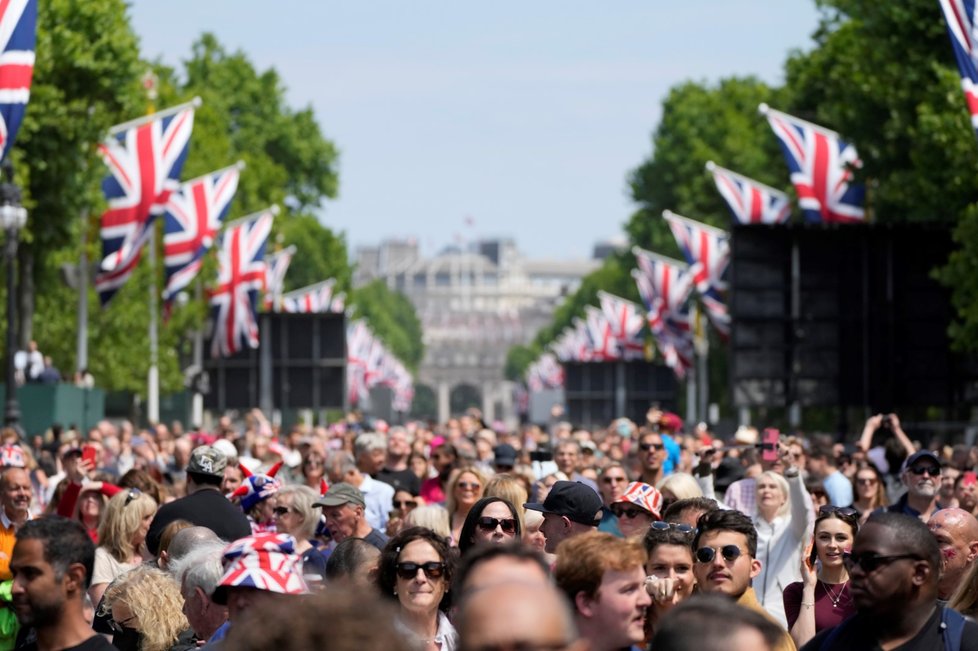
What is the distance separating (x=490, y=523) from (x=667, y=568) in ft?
4.81

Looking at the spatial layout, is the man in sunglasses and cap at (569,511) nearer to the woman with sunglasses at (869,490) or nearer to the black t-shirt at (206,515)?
the black t-shirt at (206,515)

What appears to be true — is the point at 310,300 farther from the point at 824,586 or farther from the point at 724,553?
the point at 724,553

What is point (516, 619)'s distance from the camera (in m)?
4.57

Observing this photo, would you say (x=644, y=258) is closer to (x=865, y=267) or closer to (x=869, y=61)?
(x=869, y=61)

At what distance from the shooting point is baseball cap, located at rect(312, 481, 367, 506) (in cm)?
1195

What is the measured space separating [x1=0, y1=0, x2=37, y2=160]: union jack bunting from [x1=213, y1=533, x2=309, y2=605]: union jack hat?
16379 mm

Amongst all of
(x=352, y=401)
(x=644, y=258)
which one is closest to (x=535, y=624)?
(x=644, y=258)

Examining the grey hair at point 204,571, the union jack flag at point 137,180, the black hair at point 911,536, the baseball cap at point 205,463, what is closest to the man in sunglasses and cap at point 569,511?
the grey hair at point 204,571

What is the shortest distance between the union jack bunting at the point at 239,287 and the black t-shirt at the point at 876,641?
4111 cm

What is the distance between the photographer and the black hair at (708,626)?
16.4 feet

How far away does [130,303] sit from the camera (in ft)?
179

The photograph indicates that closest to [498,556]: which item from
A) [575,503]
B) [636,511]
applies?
[575,503]

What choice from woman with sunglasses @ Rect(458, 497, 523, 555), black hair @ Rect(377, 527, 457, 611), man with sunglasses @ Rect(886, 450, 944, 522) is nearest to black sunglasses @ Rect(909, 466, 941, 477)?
man with sunglasses @ Rect(886, 450, 944, 522)

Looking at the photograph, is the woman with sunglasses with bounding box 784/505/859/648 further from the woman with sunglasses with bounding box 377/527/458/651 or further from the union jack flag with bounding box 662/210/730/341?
the union jack flag with bounding box 662/210/730/341
